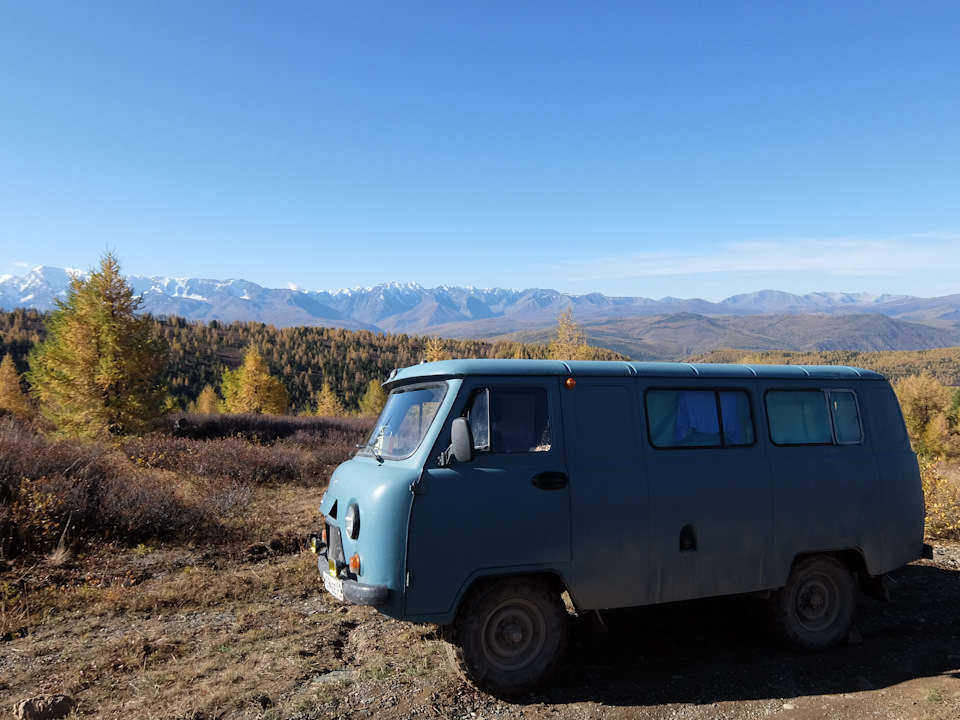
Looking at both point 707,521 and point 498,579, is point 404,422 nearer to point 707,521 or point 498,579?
point 498,579

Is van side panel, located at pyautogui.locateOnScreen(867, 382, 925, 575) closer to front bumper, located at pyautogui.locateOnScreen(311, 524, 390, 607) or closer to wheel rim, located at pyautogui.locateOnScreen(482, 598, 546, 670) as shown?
wheel rim, located at pyautogui.locateOnScreen(482, 598, 546, 670)

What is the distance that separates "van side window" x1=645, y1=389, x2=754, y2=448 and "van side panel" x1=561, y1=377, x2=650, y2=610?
0.27 metres

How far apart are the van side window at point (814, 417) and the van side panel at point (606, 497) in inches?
69.2

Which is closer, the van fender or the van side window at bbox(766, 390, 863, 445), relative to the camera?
the van fender

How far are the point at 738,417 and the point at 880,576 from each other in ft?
8.28

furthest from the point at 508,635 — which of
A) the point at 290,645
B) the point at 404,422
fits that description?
the point at 290,645

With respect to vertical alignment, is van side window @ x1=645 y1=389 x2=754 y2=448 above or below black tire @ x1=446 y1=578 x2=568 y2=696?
above

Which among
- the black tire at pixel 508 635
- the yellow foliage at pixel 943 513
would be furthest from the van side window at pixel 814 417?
the yellow foliage at pixel 943 513

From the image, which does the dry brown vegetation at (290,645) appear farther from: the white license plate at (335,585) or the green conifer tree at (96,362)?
the green conifer tree at (96,362)

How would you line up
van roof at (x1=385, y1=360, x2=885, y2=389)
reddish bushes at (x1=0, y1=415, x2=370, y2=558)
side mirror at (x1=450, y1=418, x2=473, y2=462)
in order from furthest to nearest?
reddish bushes at (x1=0, y1=415, x2=370, y2=558) < van roof at (x1=385, y1=360, x2=885, y2=389) < side mirror at (x1=450, y1=418, x2=473, y2=462)

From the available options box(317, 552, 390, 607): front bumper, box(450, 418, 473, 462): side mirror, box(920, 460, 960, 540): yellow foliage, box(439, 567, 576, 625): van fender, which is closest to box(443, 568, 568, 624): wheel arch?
box(439, 567, 576, 625): van fender

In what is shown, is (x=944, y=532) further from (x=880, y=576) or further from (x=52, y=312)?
(x=52, y=312)

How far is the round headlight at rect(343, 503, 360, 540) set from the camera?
15.9 ft

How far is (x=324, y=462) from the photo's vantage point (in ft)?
64.3
